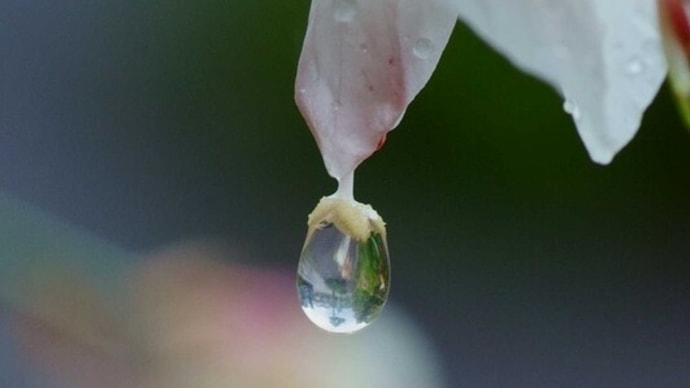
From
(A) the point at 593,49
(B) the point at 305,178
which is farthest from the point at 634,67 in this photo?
(B) the point at 305,178

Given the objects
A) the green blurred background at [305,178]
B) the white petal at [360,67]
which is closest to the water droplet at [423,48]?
the white petal at [360,67]

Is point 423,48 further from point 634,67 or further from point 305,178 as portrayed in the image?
point 305,178

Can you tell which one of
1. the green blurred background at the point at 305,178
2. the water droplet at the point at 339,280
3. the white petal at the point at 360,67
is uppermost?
the green blurred background at the point at 305,178

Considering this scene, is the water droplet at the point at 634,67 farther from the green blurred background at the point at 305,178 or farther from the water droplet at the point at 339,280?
the green blurred background at the point at 305,178

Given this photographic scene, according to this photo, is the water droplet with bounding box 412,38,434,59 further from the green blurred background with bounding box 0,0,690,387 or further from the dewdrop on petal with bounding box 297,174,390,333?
the green blurred background with bounding box 0,0,690,387

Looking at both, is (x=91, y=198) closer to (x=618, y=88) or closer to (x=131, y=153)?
(x=131, y=153)
